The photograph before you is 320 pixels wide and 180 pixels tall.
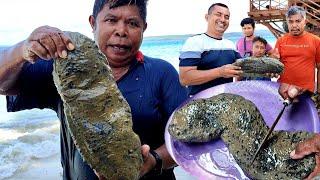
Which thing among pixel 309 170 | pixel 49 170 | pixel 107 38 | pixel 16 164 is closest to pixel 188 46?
pixel 309 170

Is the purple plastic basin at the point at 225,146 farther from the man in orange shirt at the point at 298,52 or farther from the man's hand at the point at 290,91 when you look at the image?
the man in orange shirt at the point at 298,52

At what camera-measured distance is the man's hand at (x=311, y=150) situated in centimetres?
219

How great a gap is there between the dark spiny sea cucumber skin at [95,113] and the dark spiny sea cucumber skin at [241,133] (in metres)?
1.12

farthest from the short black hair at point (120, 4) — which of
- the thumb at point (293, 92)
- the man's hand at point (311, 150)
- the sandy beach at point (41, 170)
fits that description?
the sandy beach at point (41, 170)

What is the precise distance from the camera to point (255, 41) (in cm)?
632

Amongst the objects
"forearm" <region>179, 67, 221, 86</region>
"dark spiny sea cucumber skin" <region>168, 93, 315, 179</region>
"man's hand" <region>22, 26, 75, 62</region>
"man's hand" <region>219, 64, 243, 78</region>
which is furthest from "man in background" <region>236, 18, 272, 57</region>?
"man's hand" <region>22, 26, 75, 62</region>

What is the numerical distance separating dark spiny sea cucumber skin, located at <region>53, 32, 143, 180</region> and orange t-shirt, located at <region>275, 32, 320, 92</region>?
14.6 ft

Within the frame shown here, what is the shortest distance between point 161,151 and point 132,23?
58 cm

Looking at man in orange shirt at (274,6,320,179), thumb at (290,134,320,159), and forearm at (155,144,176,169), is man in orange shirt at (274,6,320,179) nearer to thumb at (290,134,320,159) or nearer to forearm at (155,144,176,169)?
thumb at (290,134,320,159)

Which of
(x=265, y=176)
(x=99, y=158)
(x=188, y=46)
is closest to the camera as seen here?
(x=99, y=158)

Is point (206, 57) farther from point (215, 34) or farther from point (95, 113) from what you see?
point (95, 113)

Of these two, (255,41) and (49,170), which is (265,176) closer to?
(255,41)

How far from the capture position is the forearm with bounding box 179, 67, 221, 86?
4.20 metres

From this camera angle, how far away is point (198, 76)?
431 centimetres
